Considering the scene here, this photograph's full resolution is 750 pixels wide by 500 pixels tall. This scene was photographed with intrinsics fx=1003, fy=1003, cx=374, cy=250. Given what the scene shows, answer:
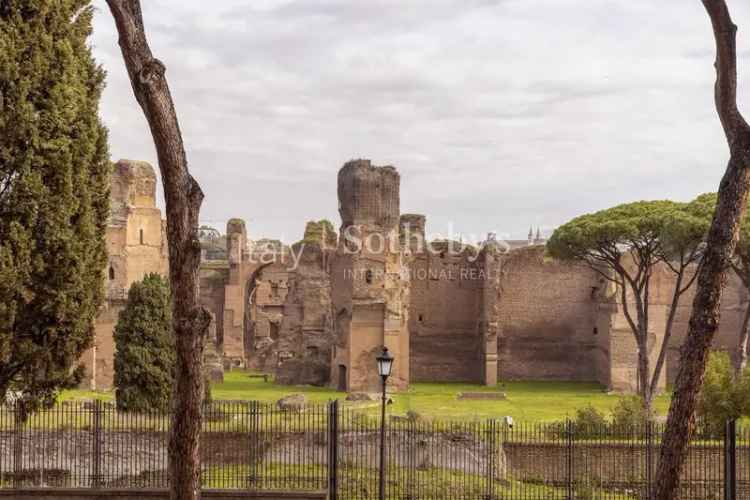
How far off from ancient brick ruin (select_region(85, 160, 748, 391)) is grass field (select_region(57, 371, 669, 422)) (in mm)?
1172

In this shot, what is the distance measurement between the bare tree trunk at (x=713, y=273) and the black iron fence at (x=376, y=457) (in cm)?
646

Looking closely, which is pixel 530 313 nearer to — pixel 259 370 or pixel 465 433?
pixel 259 370

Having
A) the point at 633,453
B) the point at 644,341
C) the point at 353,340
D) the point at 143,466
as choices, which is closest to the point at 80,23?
the point at 143,466

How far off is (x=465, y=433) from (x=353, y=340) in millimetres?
15320

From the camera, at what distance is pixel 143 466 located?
15445 millimetres

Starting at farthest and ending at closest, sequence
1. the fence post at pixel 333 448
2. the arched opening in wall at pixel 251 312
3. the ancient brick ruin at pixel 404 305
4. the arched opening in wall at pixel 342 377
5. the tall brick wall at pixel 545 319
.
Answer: the arched opening in wall at pixel 251 312, the tall brick wall at pixel 545 319, the arched opening in wall at pixel 342 377, the ancient brick ruin at pixel 404 305, the fence post at pixel 333 448

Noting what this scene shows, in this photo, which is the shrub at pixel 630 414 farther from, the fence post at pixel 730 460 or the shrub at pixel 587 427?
the fence post at pixel 730 460

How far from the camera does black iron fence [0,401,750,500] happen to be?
47.8 feet

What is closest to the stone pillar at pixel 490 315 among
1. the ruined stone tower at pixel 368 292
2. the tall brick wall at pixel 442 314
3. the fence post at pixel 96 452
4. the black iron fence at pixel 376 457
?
the tall brick wall at pixel 442 314

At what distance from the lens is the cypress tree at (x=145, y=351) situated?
20.6 metres

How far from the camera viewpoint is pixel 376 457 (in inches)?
638

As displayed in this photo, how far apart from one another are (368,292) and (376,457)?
16233 millimetres

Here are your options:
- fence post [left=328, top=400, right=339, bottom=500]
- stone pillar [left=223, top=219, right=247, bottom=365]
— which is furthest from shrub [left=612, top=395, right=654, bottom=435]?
stone pillar [left=223, top=219, right=247, bottom=365]

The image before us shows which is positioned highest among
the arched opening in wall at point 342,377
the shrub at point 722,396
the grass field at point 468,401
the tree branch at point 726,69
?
the tree branch at point 726,69
